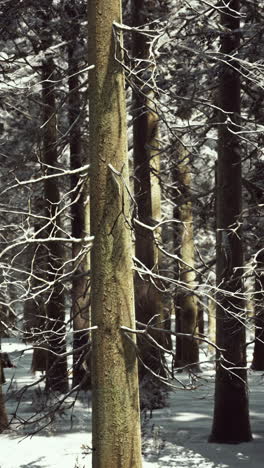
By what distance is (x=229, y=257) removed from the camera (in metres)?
13.5

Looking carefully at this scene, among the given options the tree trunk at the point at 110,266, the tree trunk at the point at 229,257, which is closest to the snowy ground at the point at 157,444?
the tree trunk at the point at 229,257

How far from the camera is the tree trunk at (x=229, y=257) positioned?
13.3m

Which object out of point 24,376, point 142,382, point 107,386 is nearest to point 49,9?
point 142,382

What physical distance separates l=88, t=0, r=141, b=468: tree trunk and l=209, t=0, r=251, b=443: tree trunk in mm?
6011

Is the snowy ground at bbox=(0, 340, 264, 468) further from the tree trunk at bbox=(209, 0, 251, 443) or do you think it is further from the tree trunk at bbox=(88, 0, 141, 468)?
the tree trunk at bbox=(88, 0, 141, 468)

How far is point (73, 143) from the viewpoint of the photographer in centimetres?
1917

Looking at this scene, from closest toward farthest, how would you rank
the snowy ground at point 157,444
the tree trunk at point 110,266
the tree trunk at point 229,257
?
1. the tree trunk at point 110,266
2. the snowy ground at point 157,444
3. the tree trunk at point 229,257

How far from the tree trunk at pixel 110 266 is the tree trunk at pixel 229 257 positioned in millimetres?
6011

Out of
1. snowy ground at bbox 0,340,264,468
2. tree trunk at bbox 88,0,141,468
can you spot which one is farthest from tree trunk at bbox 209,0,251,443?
tree trunk at bbox 88,0,141,468

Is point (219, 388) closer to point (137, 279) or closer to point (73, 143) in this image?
point (137, 279)

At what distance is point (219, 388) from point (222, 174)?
12.2 ft

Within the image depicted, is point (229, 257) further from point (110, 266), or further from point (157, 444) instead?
point (110, 266)

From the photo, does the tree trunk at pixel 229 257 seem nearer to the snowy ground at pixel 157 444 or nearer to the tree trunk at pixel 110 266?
the snowy ground at pixel 157 444

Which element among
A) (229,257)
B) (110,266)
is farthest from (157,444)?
(110,266)
